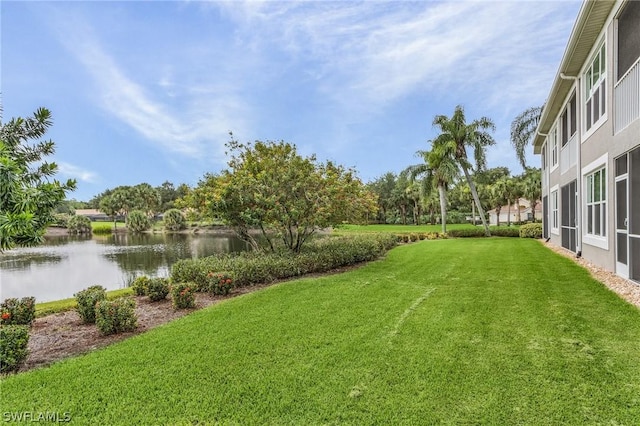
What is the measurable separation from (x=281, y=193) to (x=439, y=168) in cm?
1805

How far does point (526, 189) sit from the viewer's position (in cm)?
3875

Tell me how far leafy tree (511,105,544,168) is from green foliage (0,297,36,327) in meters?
26.7

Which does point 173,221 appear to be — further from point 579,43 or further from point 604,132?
point 604,132

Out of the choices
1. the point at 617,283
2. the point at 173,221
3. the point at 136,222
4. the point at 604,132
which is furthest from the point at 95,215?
the point at 617,283

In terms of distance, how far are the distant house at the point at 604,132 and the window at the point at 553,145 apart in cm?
319

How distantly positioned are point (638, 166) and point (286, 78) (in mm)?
18235

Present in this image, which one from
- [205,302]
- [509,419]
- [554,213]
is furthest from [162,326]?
[554,213]

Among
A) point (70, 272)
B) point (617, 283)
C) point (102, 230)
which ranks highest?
point (617, 283)

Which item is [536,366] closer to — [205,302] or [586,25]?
[205,302]

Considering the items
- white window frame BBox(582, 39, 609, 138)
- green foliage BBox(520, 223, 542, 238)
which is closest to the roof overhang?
white window frame BBox(582, 39, 609, 138)

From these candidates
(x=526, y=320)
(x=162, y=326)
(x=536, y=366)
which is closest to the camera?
(x=536, y=366)

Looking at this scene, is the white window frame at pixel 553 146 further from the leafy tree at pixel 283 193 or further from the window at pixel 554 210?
the leafy tree at pixel 283 193

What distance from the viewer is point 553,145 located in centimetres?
1681

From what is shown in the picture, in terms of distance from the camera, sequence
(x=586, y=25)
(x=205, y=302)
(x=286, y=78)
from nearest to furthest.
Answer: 1. (x=205, y=302)
2. (x=586, y=25)
3. (x=286, y=78)
